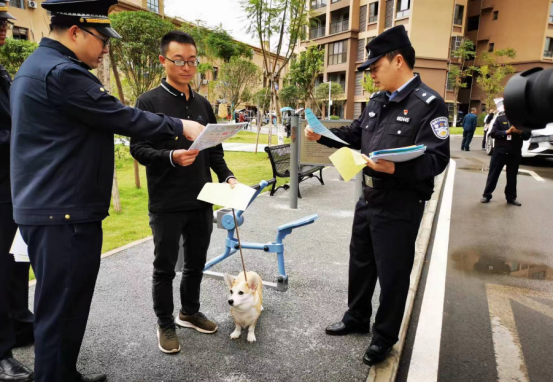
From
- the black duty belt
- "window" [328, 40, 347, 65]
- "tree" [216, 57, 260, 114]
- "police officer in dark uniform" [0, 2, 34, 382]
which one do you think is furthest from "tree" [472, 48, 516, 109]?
"police officer in dark uniform" [0, 2, 34, 382]

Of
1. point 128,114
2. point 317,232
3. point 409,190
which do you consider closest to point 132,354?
point 128,114

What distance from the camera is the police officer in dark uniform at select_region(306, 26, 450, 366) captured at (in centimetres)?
235

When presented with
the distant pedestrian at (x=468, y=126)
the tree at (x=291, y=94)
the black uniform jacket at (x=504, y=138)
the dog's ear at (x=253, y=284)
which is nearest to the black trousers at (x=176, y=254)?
the dog's ear at (x=253, y=284)

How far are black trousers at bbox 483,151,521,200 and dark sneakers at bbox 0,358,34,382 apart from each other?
7984 millimetres

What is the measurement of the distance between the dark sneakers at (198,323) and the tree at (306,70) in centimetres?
2430

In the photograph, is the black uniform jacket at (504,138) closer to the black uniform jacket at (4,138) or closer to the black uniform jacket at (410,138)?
the black uniform jacket at (410,138)

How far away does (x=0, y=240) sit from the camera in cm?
241

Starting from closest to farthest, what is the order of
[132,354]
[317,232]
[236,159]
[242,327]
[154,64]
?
1. [132,354]
2. [242,327]
3. [317,232]
4. [154,64]
5. [236,159]

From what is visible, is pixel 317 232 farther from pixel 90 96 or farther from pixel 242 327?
pixel 90 96

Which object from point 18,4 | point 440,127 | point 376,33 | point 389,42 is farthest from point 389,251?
point 376,33

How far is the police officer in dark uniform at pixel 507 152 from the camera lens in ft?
23.6

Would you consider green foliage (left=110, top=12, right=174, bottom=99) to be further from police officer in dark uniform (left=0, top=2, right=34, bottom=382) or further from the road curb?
the road curb

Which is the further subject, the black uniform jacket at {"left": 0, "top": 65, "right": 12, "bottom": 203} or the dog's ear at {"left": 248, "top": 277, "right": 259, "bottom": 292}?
the dog's ear at {"left": 248, "top": 277, "right": 259, "bottom": 292}

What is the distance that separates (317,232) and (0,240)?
3991 mm
